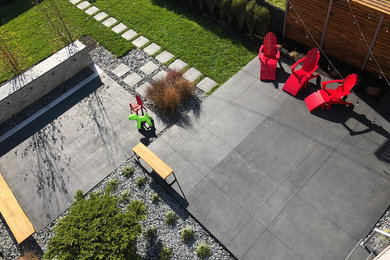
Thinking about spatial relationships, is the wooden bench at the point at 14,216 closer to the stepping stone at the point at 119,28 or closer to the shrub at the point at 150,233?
the shrub at the point at 150,233

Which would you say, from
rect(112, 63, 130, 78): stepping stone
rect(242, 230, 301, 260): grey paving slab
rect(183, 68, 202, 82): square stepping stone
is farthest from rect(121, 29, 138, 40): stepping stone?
rect(242, 230, 301, 260): grey paving slab

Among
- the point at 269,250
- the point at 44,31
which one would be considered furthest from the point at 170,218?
the point at 44,31

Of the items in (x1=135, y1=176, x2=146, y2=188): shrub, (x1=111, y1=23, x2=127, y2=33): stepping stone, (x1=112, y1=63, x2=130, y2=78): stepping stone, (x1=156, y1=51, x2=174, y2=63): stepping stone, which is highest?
(x1=111, y1=23, x2=127, y2=33): stepping stone

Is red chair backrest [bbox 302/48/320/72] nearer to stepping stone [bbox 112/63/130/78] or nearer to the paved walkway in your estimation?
the paved walkway

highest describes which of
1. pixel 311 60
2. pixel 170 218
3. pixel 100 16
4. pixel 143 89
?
pixel 100 16

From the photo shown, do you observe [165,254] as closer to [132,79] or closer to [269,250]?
[269,250]

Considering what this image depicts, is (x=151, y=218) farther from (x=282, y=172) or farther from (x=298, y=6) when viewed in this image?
(x=298, y=6)

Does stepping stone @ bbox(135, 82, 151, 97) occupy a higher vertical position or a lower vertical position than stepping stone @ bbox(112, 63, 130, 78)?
lower

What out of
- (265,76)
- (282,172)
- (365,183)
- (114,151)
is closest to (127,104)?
(114,151)
